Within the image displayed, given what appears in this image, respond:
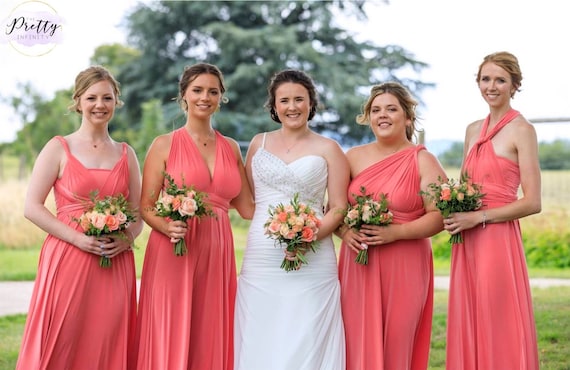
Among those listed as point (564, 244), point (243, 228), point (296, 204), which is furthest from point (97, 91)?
point (243, 228)

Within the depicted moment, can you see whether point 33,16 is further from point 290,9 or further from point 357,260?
point 290,9

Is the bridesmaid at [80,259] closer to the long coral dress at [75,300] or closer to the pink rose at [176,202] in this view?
the long coral dress at [75,300]

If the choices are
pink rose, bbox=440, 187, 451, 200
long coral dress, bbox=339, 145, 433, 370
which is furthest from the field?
pink rose, bbox=440, 187, 451, 200

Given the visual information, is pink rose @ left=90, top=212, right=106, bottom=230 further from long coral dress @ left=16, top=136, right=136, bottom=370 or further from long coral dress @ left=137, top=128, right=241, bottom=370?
long coral dress @ left=137, top=128, right=241, bottom=370

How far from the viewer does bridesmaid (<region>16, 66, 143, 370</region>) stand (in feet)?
18.6

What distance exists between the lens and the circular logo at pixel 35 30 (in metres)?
9.02

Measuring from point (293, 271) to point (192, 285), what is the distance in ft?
2.66

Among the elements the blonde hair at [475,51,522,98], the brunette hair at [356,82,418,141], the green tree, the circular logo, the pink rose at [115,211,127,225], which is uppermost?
the green tree

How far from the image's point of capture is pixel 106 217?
546 centimetres

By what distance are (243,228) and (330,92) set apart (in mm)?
9447

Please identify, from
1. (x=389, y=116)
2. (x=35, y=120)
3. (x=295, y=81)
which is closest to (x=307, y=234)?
(x=389, y=116)

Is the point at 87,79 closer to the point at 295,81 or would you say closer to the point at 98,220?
the point at 98,220

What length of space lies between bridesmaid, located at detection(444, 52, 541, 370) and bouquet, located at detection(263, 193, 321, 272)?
109 cm

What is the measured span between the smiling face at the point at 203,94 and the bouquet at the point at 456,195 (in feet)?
6.00
